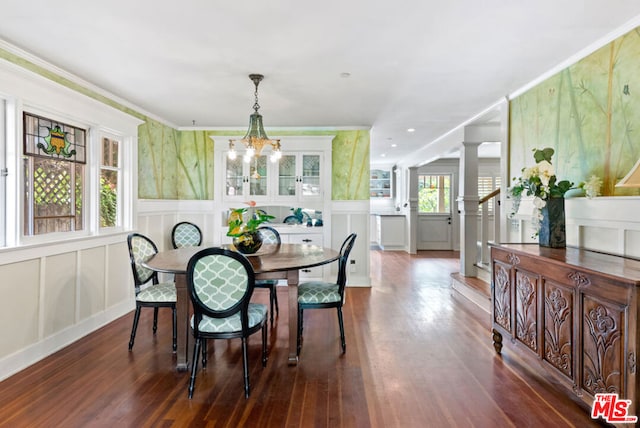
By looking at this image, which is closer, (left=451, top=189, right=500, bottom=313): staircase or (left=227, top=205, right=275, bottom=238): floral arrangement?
(left=227, top=205, right=275, bottom=238): floral arrangement

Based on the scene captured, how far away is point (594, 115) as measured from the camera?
2.68m

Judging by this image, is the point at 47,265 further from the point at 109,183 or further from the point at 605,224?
the point at 605,224

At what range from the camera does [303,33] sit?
2.43 m

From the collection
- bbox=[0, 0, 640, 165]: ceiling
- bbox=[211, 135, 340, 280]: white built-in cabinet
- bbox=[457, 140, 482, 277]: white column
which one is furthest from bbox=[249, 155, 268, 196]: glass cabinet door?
bbox=[457, 140, 482, 277]: white column

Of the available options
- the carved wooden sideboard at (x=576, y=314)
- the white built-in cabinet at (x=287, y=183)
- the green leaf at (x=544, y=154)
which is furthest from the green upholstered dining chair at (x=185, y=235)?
the green leaf at (x=544, y=154)

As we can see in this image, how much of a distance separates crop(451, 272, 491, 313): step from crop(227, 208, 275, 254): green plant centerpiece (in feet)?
8.61

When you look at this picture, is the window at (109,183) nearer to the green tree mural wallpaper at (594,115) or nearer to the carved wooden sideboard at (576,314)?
the carved wooden sideboard at (576,314)

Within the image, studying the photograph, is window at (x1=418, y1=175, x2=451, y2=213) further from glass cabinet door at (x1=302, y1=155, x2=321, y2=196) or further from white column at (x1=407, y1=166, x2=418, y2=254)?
glass cabinet door at (x1=302, y1=155, x2=321, y2=196)

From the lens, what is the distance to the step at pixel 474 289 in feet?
13.3

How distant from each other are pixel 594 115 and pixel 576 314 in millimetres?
1570

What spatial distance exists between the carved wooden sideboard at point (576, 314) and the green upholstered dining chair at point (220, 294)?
1861 millimetres

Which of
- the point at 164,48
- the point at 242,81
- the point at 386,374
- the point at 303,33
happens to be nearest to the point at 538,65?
the point at 303,33

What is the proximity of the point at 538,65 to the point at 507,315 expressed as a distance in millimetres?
2049
